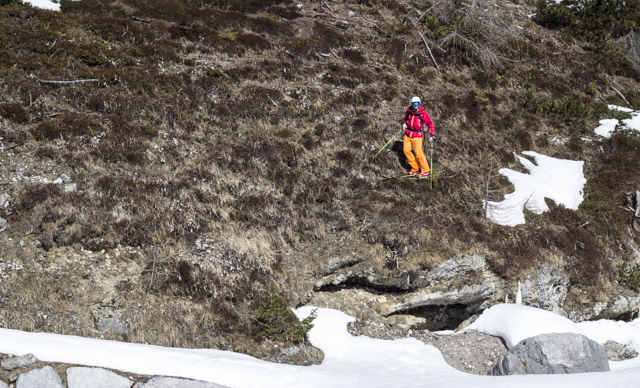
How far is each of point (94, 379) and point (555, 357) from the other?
8.07 m

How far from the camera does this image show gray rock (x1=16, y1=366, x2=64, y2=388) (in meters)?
6.17

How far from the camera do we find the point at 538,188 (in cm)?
1370

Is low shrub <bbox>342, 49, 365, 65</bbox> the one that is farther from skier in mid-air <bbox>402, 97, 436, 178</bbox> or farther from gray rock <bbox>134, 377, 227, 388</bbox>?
gray rock <bbox>134, 377, 227, 388</bbox>

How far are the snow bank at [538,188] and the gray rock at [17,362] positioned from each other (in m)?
11.2

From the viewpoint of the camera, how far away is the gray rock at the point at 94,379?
6.37 m

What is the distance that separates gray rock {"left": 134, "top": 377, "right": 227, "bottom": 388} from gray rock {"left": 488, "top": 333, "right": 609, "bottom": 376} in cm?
569

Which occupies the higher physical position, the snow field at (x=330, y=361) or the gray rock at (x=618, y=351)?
the snow field at (x=330, y=361)

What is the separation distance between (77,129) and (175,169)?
2.82m

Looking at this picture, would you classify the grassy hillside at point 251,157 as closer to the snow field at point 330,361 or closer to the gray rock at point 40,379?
the snow field at point 330,361

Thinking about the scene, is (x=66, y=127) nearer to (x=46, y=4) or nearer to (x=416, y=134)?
(x=416, y=134)

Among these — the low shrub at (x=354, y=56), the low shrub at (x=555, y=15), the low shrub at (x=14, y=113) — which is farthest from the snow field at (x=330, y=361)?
the low shrub at (x=555, y=15)

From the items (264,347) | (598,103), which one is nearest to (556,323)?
(264,347)

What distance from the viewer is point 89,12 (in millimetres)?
17656

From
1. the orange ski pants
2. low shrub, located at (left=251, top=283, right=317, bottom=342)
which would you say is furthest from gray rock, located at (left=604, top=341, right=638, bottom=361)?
low shrub, located at (left=251, top=283, right=317, bottom=342)
